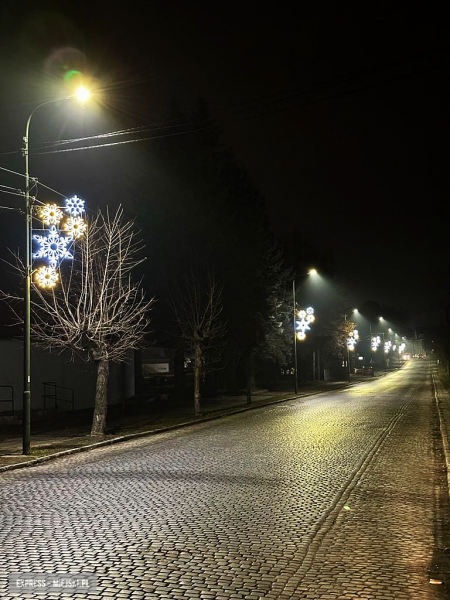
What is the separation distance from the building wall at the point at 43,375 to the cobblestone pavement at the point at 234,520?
1360 centimetres

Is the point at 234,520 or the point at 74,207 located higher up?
the point at 74,207

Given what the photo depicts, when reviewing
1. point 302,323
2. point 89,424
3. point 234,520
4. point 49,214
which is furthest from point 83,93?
point 302,323

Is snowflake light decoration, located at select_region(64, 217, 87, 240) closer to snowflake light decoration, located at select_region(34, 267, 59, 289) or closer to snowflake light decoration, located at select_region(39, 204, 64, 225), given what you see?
snowflake light decoration, located at select_region(39, 204, 64, 225)

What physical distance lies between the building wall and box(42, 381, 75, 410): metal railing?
0.20 m

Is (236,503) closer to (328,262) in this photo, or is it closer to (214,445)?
(214,445)

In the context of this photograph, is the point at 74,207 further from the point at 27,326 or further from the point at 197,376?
the point at 197,376

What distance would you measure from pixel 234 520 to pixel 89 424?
17.9 m

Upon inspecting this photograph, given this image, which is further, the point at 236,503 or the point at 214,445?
the point at 214,445

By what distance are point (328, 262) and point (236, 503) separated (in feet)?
208

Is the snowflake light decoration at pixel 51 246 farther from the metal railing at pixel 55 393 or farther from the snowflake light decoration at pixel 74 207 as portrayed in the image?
the metal railing at pixel 55 393

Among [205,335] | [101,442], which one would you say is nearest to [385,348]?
[205,335]

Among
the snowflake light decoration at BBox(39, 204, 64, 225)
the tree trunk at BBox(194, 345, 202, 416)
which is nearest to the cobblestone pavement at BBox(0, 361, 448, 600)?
the snowflake light decoration at BBox(39, 204, 64, 225)

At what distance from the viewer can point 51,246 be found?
1886 cm

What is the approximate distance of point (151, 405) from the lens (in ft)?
120
